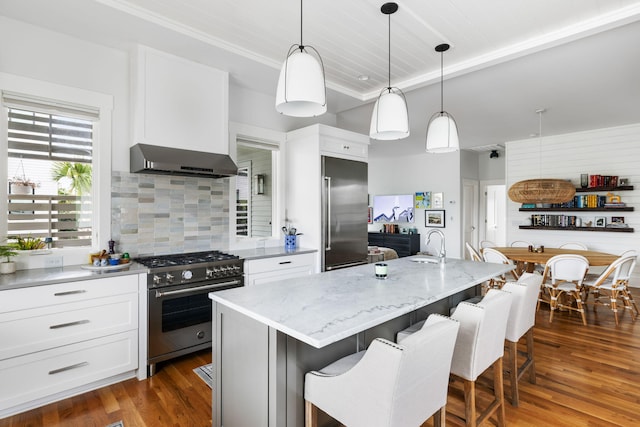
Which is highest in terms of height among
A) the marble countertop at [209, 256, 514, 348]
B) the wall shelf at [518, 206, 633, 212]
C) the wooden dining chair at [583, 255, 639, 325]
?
the wall shelf at [518, 206, 633, 212]

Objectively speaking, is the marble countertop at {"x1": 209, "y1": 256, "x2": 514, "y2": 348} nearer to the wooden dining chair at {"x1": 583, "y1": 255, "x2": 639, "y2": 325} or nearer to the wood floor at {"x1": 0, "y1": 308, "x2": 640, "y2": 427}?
the wood floor at {"x1": 0, "y1": 308, "x2": 640, "y2": 427}

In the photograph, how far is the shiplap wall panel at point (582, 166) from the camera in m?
5.77

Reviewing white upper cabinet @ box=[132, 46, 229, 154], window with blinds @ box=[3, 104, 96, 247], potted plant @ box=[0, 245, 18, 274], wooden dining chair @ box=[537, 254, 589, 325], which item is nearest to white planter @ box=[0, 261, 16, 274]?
potted plant @ box=[0, 245, 18, 274]

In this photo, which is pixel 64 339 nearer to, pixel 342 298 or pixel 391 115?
pixel 342 298

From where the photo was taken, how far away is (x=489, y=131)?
6.07 meters

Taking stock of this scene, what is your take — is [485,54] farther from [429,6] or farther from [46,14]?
[46,14]

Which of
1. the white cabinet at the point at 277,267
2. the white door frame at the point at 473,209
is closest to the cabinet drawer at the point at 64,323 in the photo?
the white cabinet at the point at 277,267

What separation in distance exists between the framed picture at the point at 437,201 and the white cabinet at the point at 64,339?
7.13 m

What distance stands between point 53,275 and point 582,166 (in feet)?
25.9

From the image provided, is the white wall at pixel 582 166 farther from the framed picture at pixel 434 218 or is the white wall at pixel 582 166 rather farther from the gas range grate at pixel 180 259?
the gas range grate at pixel 180 259

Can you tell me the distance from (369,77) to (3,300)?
12.0 feet

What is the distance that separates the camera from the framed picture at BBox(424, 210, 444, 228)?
26.6 ft

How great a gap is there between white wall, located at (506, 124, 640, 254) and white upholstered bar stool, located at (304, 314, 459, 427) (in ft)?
21.1

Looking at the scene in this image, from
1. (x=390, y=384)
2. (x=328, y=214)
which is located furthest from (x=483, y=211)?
(x=390, y=384)
